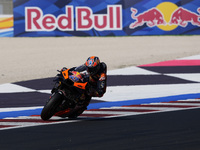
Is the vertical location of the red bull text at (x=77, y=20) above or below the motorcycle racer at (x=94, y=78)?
above

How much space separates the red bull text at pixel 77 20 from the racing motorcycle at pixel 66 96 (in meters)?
17.7

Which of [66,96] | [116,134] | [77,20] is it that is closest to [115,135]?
[116,134]

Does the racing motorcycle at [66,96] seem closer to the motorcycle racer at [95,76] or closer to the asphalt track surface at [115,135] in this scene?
the motorcycle racer at [95,76]

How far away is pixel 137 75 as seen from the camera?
17.2 meters

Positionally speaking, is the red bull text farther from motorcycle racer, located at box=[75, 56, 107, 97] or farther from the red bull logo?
motorcycle racer, located at box=[75, 56, 107, 97]


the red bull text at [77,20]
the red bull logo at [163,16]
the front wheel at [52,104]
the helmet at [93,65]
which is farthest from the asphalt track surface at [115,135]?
the red bull logo at [163,16]

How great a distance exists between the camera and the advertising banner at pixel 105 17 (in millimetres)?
27750

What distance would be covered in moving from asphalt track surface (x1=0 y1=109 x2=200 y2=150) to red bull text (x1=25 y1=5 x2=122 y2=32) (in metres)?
17.6

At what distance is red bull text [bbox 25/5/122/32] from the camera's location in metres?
27.8

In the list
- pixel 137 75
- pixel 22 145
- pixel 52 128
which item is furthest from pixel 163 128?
pixel 137 75

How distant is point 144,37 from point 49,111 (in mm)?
18681

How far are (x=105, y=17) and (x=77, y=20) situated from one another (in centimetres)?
140

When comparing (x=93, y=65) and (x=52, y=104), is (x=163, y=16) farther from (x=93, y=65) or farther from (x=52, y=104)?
(x=52, y=104)

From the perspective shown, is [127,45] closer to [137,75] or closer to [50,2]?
[50,2]
